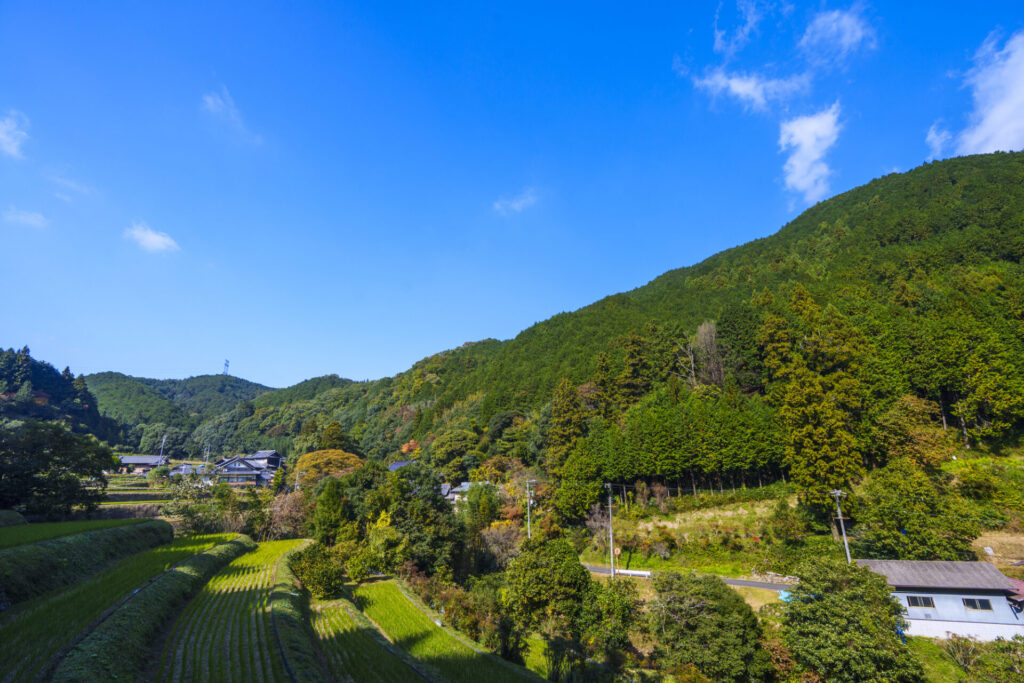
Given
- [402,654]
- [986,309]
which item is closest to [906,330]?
[986,309]

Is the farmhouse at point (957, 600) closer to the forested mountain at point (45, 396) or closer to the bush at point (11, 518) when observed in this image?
the bush at point (11, 518)

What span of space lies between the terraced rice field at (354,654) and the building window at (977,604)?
28.2 metres

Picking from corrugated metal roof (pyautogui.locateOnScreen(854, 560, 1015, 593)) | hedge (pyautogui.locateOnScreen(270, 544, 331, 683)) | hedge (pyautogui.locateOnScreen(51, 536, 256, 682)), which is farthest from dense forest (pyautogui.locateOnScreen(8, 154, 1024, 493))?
hedge (pyautogui.locateOnScreen(51, 536, 256, 682))

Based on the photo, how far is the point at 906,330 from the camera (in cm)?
4144

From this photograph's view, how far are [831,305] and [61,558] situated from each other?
2575 inches

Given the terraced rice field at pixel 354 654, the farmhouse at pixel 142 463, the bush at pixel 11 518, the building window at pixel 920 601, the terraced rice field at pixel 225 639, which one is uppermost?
the farmhouse at pixel 142 463

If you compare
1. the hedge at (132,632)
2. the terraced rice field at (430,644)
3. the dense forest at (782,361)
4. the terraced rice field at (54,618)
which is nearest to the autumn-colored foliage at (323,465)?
the dense forest at (782,361)

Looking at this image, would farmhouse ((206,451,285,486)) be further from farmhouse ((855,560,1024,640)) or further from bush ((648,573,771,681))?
farmhouse ((855,560,1024,640))

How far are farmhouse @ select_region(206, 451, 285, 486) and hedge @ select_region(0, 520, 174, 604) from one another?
59.3 m

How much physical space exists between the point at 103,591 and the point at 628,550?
34856 millimetres

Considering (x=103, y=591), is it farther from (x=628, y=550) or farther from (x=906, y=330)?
(x=906, y=330)

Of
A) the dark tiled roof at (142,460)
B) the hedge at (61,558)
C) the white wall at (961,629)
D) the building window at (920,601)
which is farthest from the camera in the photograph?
the dark tiled roof at (142,460)

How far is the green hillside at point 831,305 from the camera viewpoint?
130ft

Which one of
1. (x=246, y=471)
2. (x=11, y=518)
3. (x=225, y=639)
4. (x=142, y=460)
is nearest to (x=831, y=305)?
(x=225, y=639)
